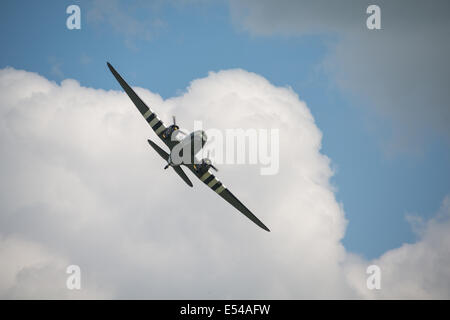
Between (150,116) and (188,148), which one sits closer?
(188,148)

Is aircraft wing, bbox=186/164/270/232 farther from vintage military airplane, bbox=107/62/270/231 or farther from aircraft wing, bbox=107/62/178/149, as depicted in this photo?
aircraft wing, bbox=107/62/178/149

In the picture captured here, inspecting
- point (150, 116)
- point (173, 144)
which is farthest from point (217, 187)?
point (150, 116)

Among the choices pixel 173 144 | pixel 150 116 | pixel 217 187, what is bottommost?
pixel 217 187

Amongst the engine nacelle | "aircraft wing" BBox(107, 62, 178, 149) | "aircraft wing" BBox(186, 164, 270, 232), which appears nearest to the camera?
the engine nacelle

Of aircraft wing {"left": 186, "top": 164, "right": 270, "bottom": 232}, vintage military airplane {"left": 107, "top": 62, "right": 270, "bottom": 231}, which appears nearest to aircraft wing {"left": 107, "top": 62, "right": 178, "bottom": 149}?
vintage military airplane {"left": 107, "top": 62, "right": 270, "bottom": 231}

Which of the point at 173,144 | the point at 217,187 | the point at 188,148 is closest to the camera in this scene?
the point at 188,148

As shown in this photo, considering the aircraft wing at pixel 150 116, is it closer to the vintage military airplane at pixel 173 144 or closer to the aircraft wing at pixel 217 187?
the vintage military airplane at pixel 173 144

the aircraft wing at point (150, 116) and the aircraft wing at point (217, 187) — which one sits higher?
the aircraft wing at point (150, 116)

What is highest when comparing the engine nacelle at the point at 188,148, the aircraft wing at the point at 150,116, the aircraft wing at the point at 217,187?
the aircraft wing at the point at 150,116

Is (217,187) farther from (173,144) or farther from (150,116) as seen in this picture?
(150,116)

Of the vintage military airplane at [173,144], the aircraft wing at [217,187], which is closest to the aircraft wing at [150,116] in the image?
the vintage military airplane at [173,144]

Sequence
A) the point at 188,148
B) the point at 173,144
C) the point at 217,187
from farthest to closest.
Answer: the point at 217,187
the point at 173,144
the point at 188,148

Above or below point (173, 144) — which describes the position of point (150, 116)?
above
